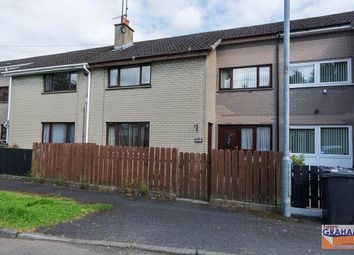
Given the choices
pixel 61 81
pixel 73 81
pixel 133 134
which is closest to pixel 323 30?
pixel 133 134

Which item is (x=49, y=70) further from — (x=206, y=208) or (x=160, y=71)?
(x=206, y=208)

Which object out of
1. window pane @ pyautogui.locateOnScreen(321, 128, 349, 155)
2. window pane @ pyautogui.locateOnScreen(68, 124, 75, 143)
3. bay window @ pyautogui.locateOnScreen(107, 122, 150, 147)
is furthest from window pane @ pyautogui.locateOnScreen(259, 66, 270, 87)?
window pane @ pyautogui.locateOnScreen(68, 124, 75, 143)

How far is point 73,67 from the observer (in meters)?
14.7

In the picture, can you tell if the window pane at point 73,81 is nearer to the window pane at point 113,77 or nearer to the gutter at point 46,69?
the gutter at point 46,69

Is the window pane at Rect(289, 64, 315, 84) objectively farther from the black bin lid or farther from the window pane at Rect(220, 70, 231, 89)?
the black bin lid

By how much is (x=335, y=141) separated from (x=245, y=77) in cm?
420

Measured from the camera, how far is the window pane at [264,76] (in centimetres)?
1272

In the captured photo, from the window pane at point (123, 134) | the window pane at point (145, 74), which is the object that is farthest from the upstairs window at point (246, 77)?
the window pane at point (123, 134)

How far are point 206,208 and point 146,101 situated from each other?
6338 millimetres

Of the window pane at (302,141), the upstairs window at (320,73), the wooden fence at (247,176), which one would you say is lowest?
the wooden fence at (247,176)

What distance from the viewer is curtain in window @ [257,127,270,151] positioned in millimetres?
12578

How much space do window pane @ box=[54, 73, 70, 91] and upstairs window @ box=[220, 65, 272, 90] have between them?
7463 mm

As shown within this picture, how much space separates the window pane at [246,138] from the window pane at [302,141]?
1559 mm

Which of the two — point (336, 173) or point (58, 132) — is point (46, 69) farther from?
point (336, 173)
